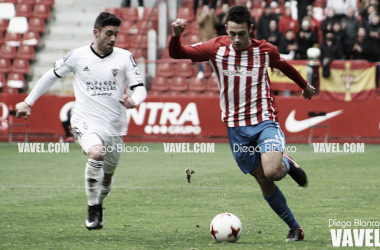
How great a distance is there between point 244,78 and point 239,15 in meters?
0.59

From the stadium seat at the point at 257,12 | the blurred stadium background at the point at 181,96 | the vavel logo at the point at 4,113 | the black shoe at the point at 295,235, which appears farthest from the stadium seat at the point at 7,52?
the black shoe at the point at 295,235

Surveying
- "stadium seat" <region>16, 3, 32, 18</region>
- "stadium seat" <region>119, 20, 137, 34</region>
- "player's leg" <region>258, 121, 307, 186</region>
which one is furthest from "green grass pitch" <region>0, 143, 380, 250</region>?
"stadium seat" <region>16, 3, 32, 18</region>

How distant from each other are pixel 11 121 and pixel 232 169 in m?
8.37

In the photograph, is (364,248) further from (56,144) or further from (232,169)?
(56,144)

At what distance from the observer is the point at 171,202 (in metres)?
8.97

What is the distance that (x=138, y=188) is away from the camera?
10477 millimetres

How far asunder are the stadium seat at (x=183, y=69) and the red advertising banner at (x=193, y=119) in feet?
2.75

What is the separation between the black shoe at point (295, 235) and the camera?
20.8 ft

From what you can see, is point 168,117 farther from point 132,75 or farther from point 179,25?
point 179,25

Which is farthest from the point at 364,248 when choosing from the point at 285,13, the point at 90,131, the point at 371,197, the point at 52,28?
the point at 52,28

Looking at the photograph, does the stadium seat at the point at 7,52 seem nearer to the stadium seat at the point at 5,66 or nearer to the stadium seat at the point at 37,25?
the stadium seat at the point at 5,66

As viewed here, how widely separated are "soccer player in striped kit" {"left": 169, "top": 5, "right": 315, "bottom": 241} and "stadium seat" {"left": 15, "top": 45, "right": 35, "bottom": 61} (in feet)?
54.1

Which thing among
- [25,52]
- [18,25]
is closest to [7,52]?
[25,52]

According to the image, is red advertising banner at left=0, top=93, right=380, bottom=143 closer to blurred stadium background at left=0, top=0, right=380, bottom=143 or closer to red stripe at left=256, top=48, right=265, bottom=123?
blurred stadium background at left=0, top=0, right=380, bottom=143
